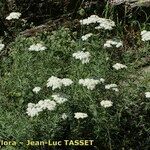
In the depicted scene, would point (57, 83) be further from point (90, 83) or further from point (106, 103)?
point (106, 103)

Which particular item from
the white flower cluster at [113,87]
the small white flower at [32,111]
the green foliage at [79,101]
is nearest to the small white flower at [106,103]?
the green foliage at [79,101]

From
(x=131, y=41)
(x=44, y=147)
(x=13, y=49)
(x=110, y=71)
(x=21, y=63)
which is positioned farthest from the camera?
(x=131, y=41)

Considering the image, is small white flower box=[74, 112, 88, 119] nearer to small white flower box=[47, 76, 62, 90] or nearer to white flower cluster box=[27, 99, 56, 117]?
white flower cluster box=[27, 99, 56, 117]

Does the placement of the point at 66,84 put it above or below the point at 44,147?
above

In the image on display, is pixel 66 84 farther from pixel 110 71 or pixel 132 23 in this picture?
pixel 132 23

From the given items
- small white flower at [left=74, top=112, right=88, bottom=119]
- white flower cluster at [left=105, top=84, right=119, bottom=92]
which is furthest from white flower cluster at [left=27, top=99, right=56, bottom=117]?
white flower cluster at [left=105, top=84, right=119, bottom=92]

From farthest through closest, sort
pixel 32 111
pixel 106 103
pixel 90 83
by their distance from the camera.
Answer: pixel 90 83 → pixel 106 103 → pixel 32 111

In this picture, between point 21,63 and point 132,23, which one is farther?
point 132,23

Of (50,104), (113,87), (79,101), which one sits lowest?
(79,101)

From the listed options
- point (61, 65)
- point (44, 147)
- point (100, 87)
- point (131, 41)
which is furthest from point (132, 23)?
point (44, 147)

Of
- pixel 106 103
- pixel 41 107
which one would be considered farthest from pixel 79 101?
pixel 41 107

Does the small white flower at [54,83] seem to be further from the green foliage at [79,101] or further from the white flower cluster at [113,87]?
the white flower cluster at [113,87]
